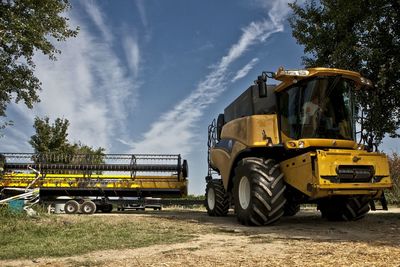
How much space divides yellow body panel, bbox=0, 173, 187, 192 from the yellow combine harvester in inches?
332

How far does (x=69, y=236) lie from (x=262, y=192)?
14.7 ft

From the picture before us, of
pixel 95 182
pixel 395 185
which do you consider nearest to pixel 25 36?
pixel 95 182

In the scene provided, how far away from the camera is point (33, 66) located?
20.6 meters

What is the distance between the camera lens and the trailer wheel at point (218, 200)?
1495cm

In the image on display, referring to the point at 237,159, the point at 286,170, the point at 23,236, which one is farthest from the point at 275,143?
the point at 23,236

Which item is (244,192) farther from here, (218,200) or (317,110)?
(218,200)

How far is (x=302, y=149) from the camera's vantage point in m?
10.9

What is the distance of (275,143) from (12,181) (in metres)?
13.5

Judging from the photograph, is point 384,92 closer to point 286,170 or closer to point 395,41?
point 395,41

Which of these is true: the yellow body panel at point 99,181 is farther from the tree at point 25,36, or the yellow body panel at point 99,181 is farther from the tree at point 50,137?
the tree at point 50,137

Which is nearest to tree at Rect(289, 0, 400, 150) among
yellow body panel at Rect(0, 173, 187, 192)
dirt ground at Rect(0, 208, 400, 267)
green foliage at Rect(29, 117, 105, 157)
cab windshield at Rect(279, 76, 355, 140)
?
cab windshield at Rect(279, 76, 355, 140)

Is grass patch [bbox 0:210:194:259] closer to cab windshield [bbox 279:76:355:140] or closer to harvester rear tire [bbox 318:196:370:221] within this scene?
cab windshield [bbox 279:76:355:140]

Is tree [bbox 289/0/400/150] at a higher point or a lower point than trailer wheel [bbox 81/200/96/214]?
higher

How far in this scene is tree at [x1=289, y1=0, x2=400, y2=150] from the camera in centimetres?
1320
